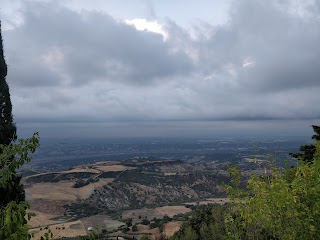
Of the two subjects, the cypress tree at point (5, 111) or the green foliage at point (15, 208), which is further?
the cypress tree at point (5, 111)

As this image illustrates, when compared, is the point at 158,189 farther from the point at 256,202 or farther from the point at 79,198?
the point at 256,202

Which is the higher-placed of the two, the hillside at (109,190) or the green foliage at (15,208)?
the green foliage at (15,208)

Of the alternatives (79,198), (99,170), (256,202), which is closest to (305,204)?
(256,202)

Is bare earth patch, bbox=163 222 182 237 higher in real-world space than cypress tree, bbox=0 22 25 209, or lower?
lower

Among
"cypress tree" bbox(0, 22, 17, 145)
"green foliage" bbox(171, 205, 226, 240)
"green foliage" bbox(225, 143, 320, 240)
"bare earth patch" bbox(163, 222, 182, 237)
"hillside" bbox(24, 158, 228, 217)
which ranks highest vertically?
"cypress tree" bbox(0, 22, 17, 145)

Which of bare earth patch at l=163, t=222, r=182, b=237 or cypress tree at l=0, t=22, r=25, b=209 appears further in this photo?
bare earth patch at l=163, t=222, r=182, b=237

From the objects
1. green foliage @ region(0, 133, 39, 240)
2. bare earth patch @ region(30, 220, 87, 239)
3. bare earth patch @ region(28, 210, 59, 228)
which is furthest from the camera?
bare earth patch @ region(28, 210, 59, 228)

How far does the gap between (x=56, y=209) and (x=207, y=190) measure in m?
84.1

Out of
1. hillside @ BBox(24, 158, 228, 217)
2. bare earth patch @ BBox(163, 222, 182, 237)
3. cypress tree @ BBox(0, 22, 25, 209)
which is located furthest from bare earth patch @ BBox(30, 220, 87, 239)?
cypress tree @ BBox(0, 22, 25, 209)

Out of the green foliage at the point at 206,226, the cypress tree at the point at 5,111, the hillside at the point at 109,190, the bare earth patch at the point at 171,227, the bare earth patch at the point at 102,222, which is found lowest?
the hillside at the point at 109,190

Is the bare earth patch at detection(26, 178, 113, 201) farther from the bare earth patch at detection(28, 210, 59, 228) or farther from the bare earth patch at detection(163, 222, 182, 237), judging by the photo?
the bare earth patch at detection(163, 222, 182, 237)

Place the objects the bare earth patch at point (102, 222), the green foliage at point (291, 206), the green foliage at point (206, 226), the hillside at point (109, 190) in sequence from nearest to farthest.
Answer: the green foliage at point (291, 206) → the green foliage at point (206, 226) → the bare earth patch at point (102, 222) → the hillside at point (109, 190)

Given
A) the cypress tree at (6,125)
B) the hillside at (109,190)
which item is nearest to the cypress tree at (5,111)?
the cypress tree at (6,125)

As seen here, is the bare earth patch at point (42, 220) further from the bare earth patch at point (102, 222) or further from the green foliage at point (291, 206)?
the green foliage at point (291, 206)
